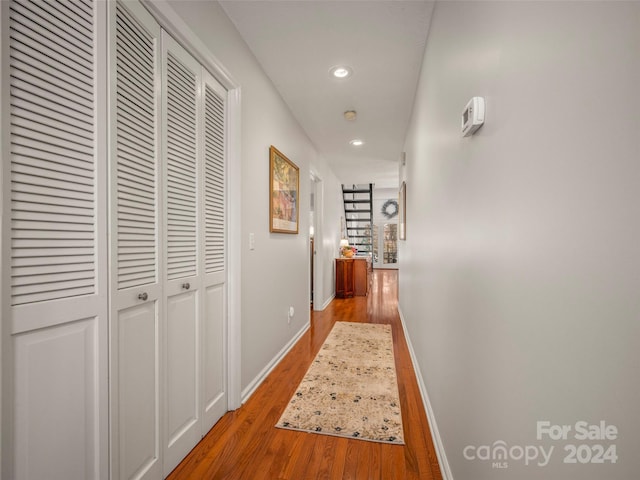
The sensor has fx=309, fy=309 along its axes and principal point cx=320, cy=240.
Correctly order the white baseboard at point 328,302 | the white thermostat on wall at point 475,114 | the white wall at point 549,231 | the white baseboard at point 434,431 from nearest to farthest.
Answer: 1. the white wall at point 549,231
2. the white thermostat on wall at point 475,114
3. the white baseboard at point 434,431
4. the white baseboard at point 328,302

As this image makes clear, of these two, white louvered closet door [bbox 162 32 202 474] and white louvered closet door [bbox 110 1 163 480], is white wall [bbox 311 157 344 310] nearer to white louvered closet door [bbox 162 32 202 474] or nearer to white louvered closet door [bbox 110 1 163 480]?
white louvered closet door [bbox 162 32 202 474]

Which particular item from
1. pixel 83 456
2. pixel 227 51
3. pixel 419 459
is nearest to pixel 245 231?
pixel 227 51

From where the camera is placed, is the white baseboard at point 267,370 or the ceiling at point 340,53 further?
the white baseboard at point 267,370

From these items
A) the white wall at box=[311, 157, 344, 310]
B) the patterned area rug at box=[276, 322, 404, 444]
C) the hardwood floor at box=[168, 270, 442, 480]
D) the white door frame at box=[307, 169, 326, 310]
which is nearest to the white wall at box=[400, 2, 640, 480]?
the hardwood floor at box=[168, 270, 442, 480]

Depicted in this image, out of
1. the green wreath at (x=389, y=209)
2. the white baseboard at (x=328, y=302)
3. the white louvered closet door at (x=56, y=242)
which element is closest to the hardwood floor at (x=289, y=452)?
the white louvered closet door at (x=56, y=242)

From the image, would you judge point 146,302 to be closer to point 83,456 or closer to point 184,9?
point 83,456

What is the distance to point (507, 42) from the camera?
2.61 ft

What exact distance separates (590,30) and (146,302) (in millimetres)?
1557

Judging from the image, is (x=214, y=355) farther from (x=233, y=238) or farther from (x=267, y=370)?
(x=267, y=370)

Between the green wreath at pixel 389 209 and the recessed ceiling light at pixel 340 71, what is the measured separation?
876 centimetres

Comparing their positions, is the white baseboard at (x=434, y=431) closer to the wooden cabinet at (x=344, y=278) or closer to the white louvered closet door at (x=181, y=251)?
the white louvered closet door at (x=181, y=251)

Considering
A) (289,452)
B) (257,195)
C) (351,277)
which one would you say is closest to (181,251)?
(257,195)

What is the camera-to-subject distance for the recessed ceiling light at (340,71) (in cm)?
241

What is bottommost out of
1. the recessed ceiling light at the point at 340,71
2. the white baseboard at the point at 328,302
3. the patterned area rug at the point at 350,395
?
the patterned area rug at the point at 350,395
